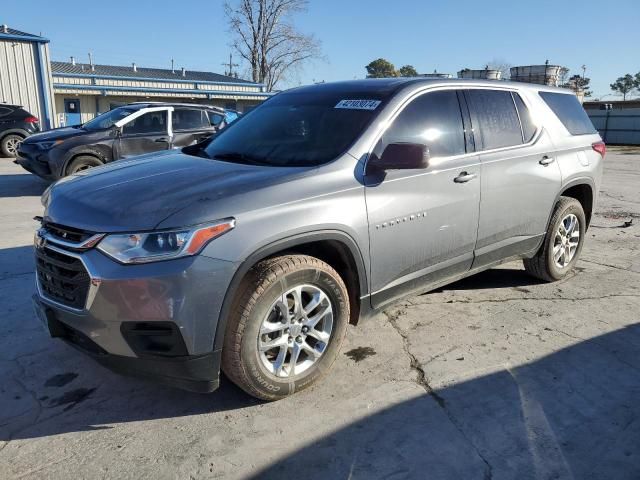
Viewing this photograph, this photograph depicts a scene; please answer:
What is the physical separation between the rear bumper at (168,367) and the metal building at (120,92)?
87.4 ft

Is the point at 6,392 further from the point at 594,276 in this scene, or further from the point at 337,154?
the point at 594,276

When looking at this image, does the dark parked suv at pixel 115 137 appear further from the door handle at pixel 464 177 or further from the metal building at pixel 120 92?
the metal building at pixel 120 92

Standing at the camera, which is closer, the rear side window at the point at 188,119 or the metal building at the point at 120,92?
the rear side window at the point at 188,119

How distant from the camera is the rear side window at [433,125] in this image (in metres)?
3.54

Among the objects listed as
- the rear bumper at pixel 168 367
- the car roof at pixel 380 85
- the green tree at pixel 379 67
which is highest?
the green tree at pixel 379 67

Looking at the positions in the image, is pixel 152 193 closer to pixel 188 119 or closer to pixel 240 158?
pixel 240 158

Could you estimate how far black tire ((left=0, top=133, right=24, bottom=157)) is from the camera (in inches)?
610

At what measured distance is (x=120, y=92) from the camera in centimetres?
2884

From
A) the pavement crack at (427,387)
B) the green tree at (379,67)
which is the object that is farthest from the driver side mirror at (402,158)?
the green tree at (379,67)

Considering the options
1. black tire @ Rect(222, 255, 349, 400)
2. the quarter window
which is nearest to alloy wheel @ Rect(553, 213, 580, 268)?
black tire @ Rect(222, 255, 349, 400)

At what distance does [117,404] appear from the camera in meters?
3.03

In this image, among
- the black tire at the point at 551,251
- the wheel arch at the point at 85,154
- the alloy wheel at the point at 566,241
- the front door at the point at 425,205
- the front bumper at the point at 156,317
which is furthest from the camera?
the wheel arch at the point at 85,154

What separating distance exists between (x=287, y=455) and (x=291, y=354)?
0.60m

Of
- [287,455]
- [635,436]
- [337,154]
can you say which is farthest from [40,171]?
[635,436]
